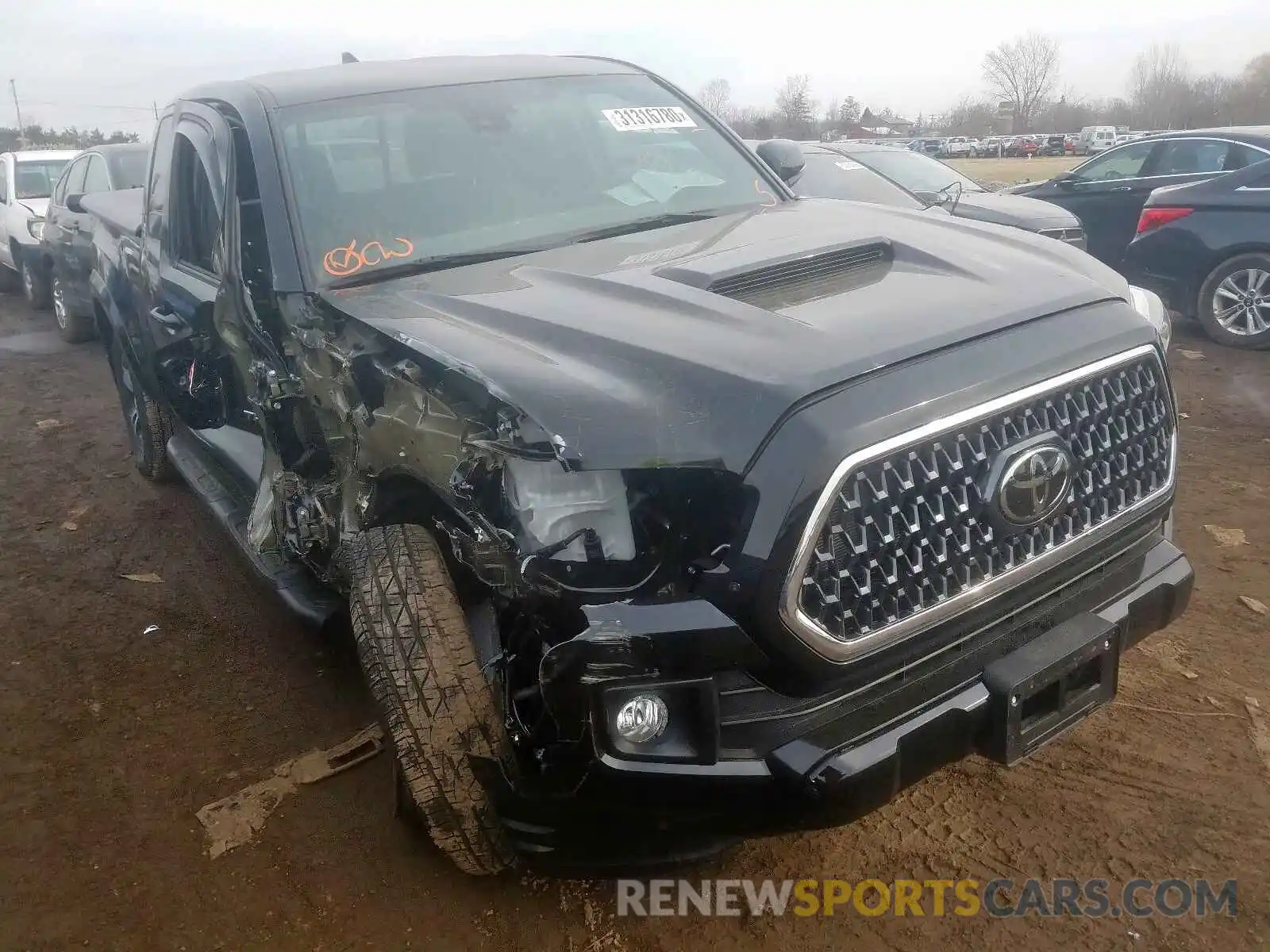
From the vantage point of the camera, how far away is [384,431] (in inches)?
99.8

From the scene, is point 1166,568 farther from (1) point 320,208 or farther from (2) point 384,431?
(1) point 320,208

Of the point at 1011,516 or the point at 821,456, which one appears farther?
the point at 1011,516

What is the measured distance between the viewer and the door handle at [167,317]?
388 cm

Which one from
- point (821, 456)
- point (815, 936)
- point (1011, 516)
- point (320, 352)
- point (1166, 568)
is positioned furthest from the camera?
point (320, 352)

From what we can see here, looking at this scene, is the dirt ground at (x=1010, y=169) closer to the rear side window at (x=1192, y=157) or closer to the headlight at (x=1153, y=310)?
the rear side window at (x=1192, y=157)

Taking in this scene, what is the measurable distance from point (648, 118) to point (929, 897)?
2661 millimetres

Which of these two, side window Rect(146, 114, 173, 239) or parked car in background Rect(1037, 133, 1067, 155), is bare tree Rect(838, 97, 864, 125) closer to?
parked car in background Rect(1037, 133, 1067, 155)

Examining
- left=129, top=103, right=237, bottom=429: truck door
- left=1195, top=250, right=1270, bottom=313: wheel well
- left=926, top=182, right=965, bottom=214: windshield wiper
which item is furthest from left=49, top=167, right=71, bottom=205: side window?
left=1195, top=250, right=1270, bottom=313: wheel well

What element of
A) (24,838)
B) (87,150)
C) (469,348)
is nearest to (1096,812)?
(469,348)

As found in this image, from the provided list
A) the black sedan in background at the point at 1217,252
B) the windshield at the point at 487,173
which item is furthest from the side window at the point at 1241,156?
the windshield at the point at 487,173

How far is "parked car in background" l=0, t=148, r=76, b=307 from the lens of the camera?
11.5 metres

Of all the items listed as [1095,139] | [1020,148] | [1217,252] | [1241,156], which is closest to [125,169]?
[1217,252]

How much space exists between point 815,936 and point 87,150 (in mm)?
9932

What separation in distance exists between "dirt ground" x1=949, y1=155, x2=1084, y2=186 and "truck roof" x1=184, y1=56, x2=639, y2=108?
25.5 m
